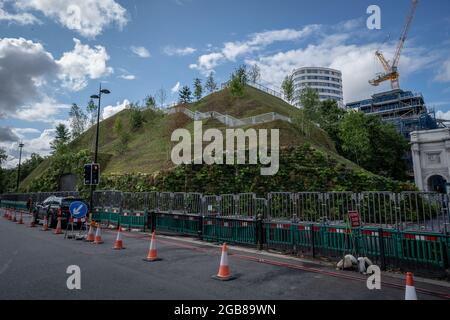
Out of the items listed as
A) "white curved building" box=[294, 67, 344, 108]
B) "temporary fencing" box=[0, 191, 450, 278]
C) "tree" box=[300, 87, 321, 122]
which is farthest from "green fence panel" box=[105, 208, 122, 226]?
"white curved building" box=[294, 67, 344, 108]

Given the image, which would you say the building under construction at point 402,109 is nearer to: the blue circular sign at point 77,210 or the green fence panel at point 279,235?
the green fence panel at point 279,235

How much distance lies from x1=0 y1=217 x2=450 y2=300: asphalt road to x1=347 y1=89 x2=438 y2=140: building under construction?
83203mm

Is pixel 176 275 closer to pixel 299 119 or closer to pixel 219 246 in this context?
pixel 219 246

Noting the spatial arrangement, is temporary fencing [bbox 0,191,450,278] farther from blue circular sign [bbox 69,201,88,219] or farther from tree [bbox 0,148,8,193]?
tree [bbox 0,148,8,193]

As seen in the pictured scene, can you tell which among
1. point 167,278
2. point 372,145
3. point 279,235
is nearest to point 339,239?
point 279,235

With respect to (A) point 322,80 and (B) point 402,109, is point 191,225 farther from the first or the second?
(A) point 322,80

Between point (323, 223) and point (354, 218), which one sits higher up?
point (354, 218)

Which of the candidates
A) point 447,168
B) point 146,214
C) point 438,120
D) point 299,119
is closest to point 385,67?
point 438,120

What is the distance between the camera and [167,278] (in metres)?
6.71

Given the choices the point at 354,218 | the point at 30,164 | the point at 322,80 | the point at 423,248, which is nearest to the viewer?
the point at 423,248

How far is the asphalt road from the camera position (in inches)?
220

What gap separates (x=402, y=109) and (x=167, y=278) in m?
108

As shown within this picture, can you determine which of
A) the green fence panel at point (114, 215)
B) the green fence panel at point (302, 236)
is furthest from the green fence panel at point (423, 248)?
the green fence panel at point (114, 215)

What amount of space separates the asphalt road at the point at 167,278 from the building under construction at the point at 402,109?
83.2 m
